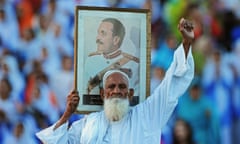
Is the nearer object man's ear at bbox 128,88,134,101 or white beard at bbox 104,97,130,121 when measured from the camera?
white beard at bbox 104,97,130,121

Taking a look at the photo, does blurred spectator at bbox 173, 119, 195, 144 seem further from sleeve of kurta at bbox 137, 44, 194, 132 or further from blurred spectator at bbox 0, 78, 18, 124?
sleeve of kurta at bbox 137, 44, 194, 132

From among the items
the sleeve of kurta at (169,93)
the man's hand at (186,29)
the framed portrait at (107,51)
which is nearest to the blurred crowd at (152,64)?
the framed portrait at (107,51)

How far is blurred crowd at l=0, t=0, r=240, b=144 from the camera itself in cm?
819

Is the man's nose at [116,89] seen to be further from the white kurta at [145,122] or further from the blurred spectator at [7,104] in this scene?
the blurred spectator at [7,104]

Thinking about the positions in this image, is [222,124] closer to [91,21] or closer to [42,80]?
[42,80]

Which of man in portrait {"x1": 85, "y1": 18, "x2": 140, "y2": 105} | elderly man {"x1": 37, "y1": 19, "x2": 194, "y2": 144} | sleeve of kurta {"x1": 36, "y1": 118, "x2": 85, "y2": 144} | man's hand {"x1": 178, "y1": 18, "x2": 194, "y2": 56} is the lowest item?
sleeve of kurta {"x1": 36, "y1": 118, "x2": 85, "y2": 144}

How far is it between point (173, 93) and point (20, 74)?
364 centimetres

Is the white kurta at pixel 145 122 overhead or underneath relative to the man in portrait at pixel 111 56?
underneath

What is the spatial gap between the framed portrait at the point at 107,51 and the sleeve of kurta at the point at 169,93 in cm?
13

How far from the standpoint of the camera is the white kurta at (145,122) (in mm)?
4977

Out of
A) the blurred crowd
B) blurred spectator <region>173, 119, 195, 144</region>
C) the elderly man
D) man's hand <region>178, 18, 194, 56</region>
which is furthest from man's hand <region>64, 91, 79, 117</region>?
blurred spectator <region>173, 119, 195, 144</region>

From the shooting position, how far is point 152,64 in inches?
322

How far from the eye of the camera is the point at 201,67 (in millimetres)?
8383

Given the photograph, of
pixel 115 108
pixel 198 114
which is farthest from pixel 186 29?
pixel 198 114
